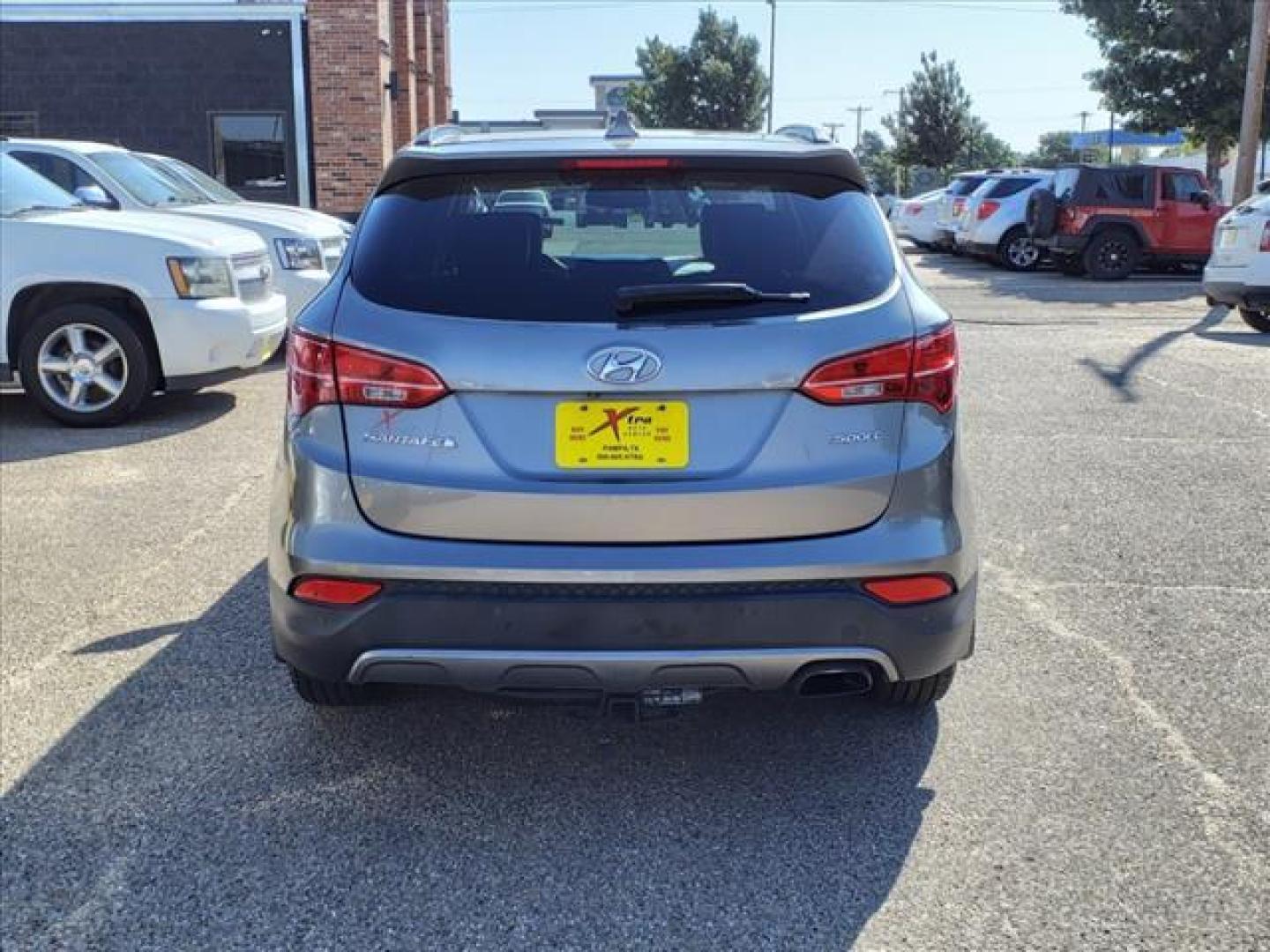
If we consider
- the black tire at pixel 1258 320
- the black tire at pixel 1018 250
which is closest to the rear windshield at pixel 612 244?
the black tire at pixel 1258 320

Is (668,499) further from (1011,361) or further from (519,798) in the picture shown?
(1011,361)

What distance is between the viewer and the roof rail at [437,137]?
3688 mm

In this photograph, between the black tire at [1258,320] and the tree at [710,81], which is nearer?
the black tire at [1258,320]

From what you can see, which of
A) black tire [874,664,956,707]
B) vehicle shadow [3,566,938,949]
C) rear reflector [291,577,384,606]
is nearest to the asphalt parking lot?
vehicle shadow [3,566,938,949]

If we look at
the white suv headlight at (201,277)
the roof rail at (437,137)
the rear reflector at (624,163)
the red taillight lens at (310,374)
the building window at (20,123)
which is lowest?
the white suv headlight at (201,277)

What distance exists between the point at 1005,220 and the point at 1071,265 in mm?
1673

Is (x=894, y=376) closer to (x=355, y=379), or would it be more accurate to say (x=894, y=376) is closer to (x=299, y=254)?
(x=355, y=379)

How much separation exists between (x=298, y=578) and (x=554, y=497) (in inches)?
27.3

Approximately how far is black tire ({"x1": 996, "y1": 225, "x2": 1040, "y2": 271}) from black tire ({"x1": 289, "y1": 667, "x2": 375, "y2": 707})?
21164mm

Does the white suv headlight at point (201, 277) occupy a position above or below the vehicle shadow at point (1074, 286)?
above

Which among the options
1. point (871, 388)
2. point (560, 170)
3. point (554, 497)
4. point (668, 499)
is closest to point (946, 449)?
point (871, 388)

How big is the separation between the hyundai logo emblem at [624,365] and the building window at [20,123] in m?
22.2

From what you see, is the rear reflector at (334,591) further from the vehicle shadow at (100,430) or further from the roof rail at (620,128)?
the vehicle shadow at (100,430)

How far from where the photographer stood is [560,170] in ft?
11.1
